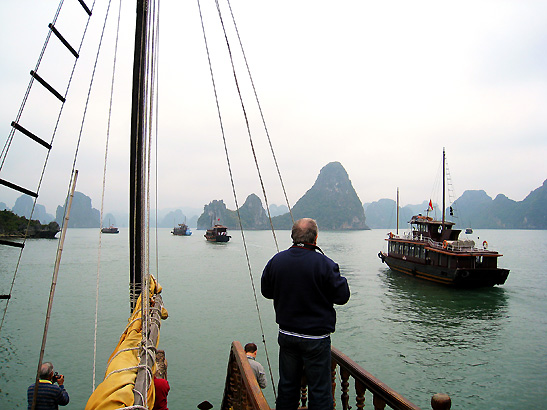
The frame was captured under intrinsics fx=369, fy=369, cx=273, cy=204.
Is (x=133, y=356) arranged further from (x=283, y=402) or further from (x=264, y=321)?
(x=264, y=321)

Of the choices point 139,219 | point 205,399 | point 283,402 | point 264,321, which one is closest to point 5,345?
point 205,399

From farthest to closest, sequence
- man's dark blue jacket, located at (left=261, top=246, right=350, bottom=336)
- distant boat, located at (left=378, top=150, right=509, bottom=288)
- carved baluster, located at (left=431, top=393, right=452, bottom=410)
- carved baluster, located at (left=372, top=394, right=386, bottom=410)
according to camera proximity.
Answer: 1. distant boat, located at (left=378, top=150, right=509, bottom=288)
2. carved baluster, located at (left=372, top=394, right=386, bottom=410)
3. man's dark blue jacket, located at (left=261, top=246, right=350, bottom=336)
4. carved baluster, located at (left=431, top=393, right=452, bottom=410)

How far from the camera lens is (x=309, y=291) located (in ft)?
8.23

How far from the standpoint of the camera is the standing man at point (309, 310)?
2.49 meters

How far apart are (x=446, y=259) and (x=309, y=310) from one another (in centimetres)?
2686

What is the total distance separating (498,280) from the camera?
2594cm

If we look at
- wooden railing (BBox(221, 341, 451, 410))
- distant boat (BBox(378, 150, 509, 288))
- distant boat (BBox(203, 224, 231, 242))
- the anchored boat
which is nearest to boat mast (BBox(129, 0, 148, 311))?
the anchored boat

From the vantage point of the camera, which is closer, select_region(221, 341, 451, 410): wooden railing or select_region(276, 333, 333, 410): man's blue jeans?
select_region(221, 341, 451, 410): wooden railing

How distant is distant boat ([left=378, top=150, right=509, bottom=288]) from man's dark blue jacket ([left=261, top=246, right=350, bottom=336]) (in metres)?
25.2

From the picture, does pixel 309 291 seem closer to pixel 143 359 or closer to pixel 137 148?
pixel 143 359

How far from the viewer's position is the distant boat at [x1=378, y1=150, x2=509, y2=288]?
82.8 ft

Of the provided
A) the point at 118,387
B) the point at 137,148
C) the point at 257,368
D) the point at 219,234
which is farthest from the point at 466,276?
the point at 219,234

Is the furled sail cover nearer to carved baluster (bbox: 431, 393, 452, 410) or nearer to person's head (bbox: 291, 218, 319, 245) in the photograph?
person's head (bbox: 291, 218, 319, 245)

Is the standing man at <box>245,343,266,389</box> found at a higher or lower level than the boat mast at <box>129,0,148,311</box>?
lower
